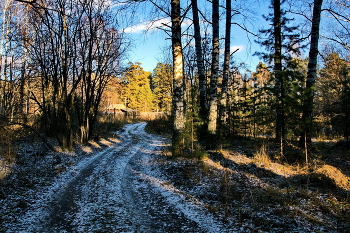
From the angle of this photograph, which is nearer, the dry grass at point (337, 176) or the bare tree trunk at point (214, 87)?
the dry grass at point (337, 176)

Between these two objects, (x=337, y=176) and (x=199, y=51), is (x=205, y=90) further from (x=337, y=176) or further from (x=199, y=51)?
(x=337, y=176)

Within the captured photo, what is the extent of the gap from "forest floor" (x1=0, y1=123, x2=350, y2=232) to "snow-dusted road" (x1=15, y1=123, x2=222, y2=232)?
18mm

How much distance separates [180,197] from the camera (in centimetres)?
505

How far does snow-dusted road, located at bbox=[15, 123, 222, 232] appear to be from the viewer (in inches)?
146

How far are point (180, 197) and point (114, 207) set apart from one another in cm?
158

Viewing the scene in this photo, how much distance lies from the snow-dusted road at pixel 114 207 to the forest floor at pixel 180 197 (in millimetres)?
18

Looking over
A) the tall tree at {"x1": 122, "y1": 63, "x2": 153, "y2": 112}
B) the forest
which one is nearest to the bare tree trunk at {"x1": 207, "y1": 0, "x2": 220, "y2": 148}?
the forest

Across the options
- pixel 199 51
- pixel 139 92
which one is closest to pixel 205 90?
pixel 199 51

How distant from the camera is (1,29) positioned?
14.8 metres

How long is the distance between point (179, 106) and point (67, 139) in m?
7.37

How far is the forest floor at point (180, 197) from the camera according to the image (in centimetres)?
364

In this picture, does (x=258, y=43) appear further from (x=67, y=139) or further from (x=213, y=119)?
(x=67, y=139)

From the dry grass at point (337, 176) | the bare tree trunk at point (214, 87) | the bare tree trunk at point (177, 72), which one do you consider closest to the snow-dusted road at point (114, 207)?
A: the bare tree trunk at point (177, 72)

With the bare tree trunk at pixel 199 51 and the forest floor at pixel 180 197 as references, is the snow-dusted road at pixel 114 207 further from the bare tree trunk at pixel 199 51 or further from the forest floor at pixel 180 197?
the bare tree trunk at pixel 199 51
